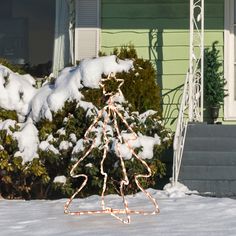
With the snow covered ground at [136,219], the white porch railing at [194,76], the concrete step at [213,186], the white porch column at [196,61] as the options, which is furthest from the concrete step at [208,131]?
the snow covered ground at [136,219]

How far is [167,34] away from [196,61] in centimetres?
69

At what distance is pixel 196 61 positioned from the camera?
9.94 metres

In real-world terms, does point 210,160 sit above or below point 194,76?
below

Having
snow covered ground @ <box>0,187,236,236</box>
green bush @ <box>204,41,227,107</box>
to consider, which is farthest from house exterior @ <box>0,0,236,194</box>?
snow covered ground @ <box>0,187,236,236</box>

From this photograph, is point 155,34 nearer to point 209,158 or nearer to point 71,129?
point 209,158

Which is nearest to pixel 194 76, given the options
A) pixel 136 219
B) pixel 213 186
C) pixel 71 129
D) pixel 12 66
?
pixel 213 186

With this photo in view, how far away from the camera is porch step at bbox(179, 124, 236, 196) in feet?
28.4

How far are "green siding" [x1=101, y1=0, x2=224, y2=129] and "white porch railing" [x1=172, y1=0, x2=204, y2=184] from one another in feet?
0.61

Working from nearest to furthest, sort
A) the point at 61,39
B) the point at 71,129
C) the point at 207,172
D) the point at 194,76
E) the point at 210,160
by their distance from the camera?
the point at 71,129 → the point at 207,172 → the point at 210,160 → the point at 194,76 → the point at 61,39

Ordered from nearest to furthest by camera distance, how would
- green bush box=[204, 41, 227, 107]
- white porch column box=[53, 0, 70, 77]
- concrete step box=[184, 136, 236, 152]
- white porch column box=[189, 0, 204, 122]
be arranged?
concrete step box=[184, 136, 236, 152]
white porch column box=[189, 0, 204, 122]
green bush box=[204, 41, 227, 107]
white porch column box=[53, 0, 70, 77]

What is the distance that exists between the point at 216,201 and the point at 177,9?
3665 mm

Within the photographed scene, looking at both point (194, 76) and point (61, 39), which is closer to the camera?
point (194, 76)

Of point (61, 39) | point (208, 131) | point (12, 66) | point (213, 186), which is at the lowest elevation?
point (213, 186)

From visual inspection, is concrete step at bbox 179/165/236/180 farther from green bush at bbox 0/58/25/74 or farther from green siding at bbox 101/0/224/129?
green bush at bbox 0/58/25/74
